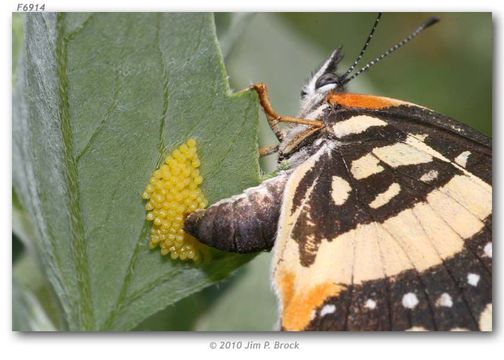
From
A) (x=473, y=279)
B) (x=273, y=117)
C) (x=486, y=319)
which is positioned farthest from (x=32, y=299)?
(x=486, y=319)

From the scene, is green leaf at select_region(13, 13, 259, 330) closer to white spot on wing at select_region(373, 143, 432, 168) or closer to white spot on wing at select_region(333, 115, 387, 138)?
white spot on wing at select_region(333, 115, 387, 138)

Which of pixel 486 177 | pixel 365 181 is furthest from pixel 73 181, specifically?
pixel 486 177

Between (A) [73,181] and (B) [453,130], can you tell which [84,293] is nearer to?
(A) [73,181]

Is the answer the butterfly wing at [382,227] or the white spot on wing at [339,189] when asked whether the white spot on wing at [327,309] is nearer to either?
the butterfly wing at [382,227]

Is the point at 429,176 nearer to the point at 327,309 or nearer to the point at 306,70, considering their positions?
the point at 327,309

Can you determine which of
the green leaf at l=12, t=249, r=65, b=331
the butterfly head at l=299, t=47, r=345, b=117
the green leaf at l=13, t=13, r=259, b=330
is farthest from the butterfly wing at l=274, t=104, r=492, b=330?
the green leaf at l=12, t=249, r=65, b=331
